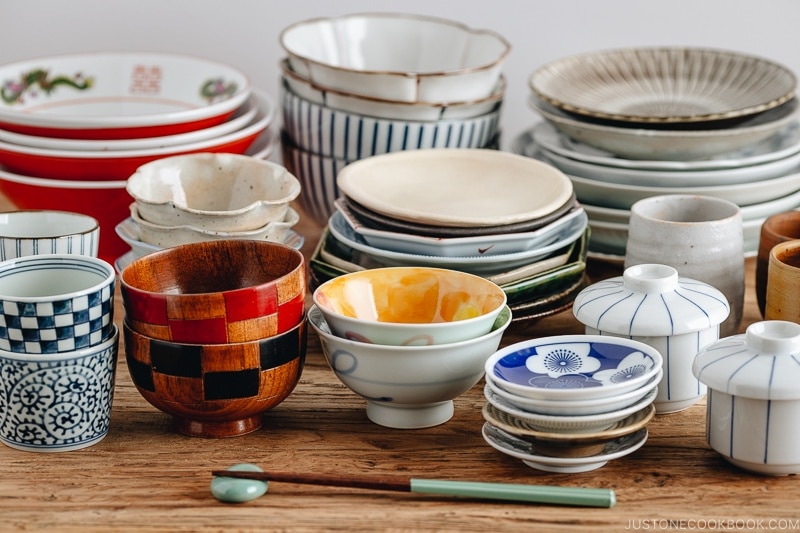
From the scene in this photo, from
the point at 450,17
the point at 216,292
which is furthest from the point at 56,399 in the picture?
the point at 450,17

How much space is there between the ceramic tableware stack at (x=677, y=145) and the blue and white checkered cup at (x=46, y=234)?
528mm

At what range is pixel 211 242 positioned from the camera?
36.1 inches

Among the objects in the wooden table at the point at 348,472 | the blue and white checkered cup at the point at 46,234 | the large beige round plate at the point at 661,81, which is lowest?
the wooden table at the point at 348,472

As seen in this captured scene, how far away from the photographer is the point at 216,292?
0.86 m

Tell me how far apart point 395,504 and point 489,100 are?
0.60 m

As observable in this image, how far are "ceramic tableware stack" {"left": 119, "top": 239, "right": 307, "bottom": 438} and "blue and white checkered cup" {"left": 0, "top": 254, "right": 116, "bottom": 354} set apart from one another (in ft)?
0.07

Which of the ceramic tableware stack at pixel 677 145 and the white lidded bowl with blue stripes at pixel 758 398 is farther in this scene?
the ceramic tableware stack at pixel 677 145

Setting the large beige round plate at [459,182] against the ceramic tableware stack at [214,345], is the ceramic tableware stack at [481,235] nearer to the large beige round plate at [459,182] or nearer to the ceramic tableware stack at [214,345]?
the large beige round plate at [459,182]

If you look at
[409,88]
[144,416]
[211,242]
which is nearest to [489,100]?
[409,88]

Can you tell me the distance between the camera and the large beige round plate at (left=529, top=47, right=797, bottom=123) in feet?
4.22

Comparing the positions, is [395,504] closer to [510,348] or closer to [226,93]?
[510,348]

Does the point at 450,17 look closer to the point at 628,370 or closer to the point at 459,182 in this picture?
the point at 459,182

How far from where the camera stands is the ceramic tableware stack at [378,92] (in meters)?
1.20

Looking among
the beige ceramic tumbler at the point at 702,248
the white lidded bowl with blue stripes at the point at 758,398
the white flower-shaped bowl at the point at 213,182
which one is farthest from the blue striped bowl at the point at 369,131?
the white lidded bowl with blue stripes at the point at 758,398
